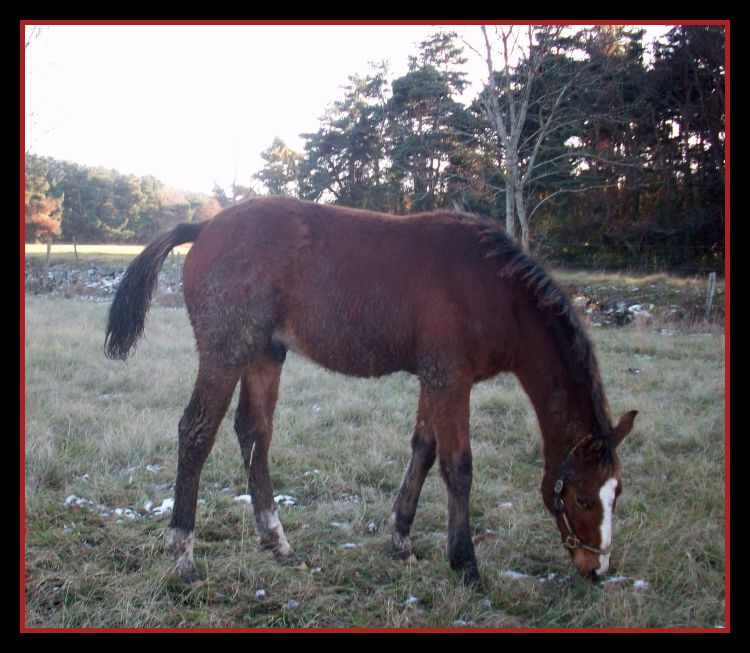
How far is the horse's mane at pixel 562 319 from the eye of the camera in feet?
11.6

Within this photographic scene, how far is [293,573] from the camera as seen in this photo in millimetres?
3574

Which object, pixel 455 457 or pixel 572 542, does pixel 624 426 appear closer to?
pixel 572 542

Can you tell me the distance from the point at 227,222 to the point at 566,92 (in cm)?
740

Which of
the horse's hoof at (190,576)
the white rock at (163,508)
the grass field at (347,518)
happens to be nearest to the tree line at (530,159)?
the grass field at (347,518)

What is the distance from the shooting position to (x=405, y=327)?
3.75 metres

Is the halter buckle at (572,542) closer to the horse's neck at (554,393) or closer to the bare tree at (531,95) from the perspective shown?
the horse's neck at (554,393)

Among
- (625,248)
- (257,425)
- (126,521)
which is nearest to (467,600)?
(257,425)

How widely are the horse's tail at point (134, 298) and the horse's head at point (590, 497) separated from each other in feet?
10.6

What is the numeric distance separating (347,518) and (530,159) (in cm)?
597

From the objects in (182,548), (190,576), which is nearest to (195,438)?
(182,548)

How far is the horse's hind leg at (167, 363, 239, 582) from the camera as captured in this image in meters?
3.65

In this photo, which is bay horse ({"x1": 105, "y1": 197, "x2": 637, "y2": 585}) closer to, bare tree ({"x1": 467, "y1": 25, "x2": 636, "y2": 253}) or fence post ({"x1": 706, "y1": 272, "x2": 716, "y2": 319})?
bare tree ({"x1": 467, "y1": 25, "x2": 636, "y2": 253})

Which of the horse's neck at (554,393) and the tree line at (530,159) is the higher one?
the tree line at (530,159)

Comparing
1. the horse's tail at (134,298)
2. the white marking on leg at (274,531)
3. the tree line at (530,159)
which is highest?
the tree line at (530,159)
